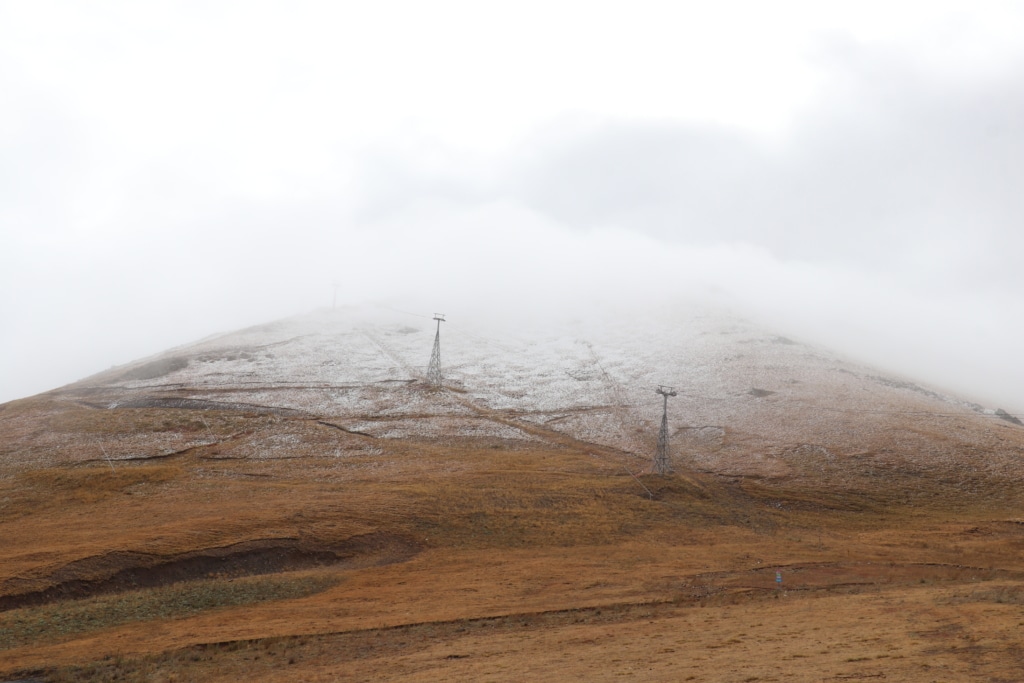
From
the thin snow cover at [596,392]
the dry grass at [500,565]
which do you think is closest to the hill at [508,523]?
the dry grass at [500,565]

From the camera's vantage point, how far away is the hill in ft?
100

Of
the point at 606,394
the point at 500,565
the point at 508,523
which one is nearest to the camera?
the point at 500,565

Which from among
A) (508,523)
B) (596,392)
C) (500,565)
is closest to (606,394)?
(596,392)

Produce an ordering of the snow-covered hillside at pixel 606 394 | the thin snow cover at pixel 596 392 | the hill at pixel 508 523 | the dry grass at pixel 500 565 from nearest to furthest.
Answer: the dry grass at pixel 500 565, the hill at pixel 508 523, the snow-covered hillside at pixel 606 394, the thin snow cover at pixel 596 392

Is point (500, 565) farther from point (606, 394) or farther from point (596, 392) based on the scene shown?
point (596, 392)

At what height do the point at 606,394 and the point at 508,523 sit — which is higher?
the point at 606,394

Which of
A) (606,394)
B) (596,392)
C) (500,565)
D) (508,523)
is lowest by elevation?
(500,565)

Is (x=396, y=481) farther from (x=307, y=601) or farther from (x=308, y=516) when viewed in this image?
(x=307, y=601)

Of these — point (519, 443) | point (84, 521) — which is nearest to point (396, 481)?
point (519, 443)

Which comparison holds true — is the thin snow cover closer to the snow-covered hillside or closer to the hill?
the snow-covered hillside

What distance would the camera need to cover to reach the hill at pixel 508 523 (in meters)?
30.5

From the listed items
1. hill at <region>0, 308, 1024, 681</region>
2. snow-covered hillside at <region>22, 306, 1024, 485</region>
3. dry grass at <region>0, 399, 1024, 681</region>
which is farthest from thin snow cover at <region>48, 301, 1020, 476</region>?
dry grass at <region>0, 399, 1024, 681</region>

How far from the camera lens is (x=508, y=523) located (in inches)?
2183

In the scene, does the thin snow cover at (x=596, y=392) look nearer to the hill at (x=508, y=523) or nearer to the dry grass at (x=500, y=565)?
the hill at (x=508, y=523)
